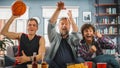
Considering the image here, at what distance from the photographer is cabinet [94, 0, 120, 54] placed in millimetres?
8266

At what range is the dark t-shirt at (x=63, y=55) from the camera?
108 inches

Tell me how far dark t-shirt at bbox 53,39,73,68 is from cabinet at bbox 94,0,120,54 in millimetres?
5587

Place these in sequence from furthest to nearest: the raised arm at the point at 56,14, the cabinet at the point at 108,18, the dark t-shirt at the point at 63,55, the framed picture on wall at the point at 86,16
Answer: the framed picture on wall at the point at 86,16, the cabinet at the point at 108,18, the dark t-shirt at the point at 63,55, the raised arm at the point at 56,14

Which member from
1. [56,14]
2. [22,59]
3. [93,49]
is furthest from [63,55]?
[22,59]

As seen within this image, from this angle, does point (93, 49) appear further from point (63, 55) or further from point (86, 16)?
point (86, 16)

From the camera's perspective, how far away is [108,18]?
8422 millimetres

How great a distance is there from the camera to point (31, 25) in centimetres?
261

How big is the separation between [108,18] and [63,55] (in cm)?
591

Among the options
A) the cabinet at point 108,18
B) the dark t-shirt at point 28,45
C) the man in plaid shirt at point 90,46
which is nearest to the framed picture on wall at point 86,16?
the cabinet at point 108,18

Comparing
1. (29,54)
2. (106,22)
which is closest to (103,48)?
(29,54)

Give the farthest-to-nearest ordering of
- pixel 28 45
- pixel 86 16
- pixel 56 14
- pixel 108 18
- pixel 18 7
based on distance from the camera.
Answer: pixel 86 16, pixel 108 18, pixel 56 14, pixel 28 45, pixel 18 7

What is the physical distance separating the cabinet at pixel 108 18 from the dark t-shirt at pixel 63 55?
5.59m

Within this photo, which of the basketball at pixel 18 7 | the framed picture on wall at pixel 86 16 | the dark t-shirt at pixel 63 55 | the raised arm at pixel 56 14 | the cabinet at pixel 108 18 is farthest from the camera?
the framed picture on wall at pixel 86 16

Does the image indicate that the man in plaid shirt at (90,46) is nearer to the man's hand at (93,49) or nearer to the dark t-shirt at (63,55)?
the man's hand at (93,49)
